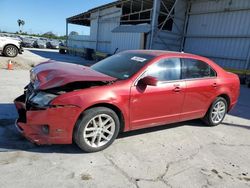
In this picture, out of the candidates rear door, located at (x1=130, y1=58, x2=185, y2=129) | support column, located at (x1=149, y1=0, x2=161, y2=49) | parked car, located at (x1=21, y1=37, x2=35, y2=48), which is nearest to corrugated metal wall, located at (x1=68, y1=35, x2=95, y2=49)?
parked car, located at (x1=21, y1=37, x2=35, y2=48)

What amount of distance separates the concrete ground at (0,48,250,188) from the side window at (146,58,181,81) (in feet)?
3.66

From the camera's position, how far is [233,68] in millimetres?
15984

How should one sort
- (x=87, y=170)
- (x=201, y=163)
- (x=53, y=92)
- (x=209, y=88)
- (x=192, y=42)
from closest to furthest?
1. (x=87, y=170)
2. (x=53, y=92)
3. (x=201, y=163)
4. (x=209, y=88)
5. (x=192, y=42)

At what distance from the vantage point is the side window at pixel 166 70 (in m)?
4.26

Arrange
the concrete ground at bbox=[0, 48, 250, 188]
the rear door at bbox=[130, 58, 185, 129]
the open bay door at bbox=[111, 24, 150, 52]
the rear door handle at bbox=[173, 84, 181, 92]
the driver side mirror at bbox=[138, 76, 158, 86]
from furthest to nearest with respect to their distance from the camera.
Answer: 1. the open bay door at bbox=[111, 24, 150, 52]
2. the rear door handle at bbox=[173, 84, 181, 92]
3. the rear door at bbox=[130, 58, 185, 129]
4. the driver side mirror at bbox=[138, 76, 158, 86]
5. the concrete ground at bbox=[0, 48, 250, 188]

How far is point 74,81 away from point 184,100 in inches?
87.5

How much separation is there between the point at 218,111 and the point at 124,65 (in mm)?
2502

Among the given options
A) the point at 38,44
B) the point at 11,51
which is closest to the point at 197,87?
the point at 11,51

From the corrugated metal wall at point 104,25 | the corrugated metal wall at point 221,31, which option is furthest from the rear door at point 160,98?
the corrugated metal wall at point 104,25

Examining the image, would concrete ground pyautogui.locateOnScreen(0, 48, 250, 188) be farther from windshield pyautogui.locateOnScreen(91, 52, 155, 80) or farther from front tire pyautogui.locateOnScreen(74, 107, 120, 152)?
windshield pyautogui.locateOnScreen(91, 52, 155, 80)

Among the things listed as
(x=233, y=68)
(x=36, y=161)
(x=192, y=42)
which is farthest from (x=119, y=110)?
(x=192, y=42)

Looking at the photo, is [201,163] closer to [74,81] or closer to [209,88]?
[209,88]

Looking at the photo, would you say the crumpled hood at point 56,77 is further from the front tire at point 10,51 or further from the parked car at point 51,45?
the parked car at point 51,45

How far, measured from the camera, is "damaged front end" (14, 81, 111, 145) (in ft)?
10.9
